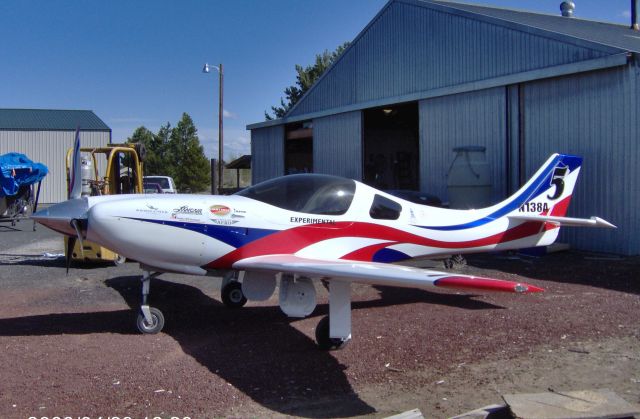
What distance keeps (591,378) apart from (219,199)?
408 cm

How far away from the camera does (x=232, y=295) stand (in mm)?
8117

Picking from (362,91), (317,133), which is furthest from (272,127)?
(362,91)

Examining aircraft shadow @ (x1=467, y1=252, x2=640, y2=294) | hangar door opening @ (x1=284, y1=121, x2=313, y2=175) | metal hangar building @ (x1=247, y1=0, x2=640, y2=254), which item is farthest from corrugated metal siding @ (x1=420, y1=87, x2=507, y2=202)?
hangar door opening @ (x1=284, y1=121, x2=313, y2=175)

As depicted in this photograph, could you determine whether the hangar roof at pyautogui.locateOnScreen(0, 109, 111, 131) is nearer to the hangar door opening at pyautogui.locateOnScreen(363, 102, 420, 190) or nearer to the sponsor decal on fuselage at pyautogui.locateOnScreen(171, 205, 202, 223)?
the hangar door opening at pyautogui.locateOnScreen(363, 102, 420, 190)

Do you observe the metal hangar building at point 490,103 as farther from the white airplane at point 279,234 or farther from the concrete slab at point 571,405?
the concrete slab at point 571,405

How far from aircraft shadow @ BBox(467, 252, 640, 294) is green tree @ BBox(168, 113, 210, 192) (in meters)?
39.1

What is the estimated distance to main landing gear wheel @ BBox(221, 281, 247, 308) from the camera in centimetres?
811

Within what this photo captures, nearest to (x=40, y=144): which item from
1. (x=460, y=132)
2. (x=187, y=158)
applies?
(x=187, y=158)

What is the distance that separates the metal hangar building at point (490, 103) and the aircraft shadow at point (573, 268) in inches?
41.5

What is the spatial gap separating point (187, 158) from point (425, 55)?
34.9 metres

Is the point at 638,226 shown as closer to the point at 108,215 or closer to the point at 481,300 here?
the point at 481,300

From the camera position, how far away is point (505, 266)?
1117 centimetres

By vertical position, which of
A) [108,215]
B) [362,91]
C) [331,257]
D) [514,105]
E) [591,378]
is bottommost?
[591,378]

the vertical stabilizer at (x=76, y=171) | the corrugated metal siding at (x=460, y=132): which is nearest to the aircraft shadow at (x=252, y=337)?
the vertical stabilizer at (x=76, y=171)
